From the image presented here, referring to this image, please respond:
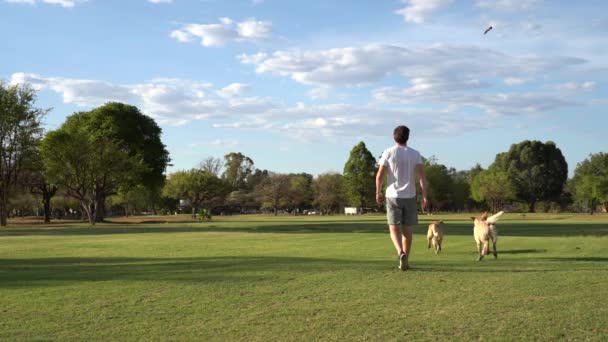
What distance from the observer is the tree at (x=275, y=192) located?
123 metres

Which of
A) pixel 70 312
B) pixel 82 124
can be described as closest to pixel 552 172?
pixel 82 124

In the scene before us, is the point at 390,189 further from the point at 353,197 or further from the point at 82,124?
the point at 353,197

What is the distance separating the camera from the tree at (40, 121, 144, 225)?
2013 inches

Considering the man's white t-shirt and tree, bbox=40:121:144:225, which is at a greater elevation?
tree, bbox=40:121:144:225

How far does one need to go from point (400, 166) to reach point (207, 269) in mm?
4207

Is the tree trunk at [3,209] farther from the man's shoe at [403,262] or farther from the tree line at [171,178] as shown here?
the man's shoe at [403,262]

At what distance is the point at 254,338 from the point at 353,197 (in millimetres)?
102195

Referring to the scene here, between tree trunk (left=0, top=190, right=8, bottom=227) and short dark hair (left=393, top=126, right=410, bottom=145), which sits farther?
tree trunk (left=0, top=190, right=8, bottom=227)

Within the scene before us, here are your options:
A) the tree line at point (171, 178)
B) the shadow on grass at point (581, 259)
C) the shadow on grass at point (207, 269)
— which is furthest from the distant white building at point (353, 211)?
the shadow on grass at point (581, 259)

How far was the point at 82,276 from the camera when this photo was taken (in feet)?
33.2

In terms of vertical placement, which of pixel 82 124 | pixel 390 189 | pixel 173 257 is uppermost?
pixel 82 124

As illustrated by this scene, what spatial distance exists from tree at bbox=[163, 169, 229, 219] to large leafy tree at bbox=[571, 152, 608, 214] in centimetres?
5802

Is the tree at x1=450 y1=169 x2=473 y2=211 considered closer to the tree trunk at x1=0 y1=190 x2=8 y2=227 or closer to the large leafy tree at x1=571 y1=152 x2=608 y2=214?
the large leafy tree at x1=571 y1=152 x2=608 y2=214

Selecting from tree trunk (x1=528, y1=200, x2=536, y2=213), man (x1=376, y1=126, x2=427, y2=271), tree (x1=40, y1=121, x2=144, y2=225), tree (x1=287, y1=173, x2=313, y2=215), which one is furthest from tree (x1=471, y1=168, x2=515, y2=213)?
man (x1=376, y1=126, x2=427, y2=271)
